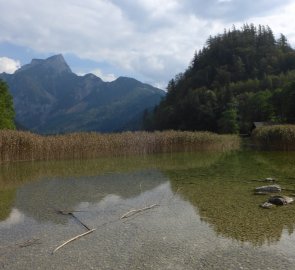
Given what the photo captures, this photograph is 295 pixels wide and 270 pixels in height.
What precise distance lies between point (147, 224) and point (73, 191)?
6.25 metres

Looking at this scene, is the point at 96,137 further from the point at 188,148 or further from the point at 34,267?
the point at 34,267

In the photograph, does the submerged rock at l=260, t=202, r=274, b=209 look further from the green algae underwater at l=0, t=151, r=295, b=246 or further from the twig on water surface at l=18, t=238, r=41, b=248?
the twig on water surface at l=18, t=238, r=41, b=248

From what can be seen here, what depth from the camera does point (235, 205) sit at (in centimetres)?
1214

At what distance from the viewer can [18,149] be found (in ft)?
89.1

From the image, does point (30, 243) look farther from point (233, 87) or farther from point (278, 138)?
point (233, 87)

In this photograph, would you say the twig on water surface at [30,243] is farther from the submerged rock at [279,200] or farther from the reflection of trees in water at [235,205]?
the submerged rock at [279,200]

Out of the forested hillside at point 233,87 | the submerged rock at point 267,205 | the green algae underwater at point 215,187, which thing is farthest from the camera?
the forested hillside at point 233,87

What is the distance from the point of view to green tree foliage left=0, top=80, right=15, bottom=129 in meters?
51.9

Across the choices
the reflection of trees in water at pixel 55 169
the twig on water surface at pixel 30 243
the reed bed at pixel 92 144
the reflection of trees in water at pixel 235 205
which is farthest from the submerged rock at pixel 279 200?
the reed bed at pixel 92 144

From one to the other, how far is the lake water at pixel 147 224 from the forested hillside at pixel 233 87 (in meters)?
52.3

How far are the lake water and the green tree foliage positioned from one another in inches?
1389

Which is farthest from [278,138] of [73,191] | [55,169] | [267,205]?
[267,205]

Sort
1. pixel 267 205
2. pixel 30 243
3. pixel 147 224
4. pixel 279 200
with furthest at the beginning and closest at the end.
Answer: pixel 279 200 < pixel 267 205 < pixel 147 224 < pixel 30 243

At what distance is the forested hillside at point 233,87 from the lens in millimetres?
75750
